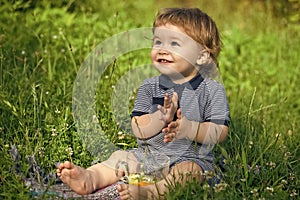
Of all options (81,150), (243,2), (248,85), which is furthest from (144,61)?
(243,2)

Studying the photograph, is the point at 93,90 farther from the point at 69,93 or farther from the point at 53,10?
the point at 53,10

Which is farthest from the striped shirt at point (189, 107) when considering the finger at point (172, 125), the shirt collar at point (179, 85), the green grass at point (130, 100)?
the finger at point (172, 125)

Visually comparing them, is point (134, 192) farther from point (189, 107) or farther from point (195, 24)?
point (195, 24)

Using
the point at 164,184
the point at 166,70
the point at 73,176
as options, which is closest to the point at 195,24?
the point at 166,70

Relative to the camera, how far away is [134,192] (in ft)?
9.98

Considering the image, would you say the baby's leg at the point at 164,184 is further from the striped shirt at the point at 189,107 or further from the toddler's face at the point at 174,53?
the toddler's face at the point at 174,53

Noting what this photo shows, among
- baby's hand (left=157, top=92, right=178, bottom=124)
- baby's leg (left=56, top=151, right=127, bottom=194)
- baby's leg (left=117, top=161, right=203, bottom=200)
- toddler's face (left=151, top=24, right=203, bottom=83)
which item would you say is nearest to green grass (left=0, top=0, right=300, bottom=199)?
baby's leg (left=117, top=161, right=203, bottom=200)

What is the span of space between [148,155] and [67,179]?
0.50 meters

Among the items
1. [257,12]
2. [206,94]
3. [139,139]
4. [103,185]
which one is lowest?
[103,185]

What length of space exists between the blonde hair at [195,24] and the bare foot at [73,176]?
3.08 feet

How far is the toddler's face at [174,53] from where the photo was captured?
11.5ft

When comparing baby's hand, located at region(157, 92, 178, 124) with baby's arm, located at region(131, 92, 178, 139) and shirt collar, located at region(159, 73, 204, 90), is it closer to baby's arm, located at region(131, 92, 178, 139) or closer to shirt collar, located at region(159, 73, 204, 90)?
baby's arm, located at region(131, 92, 178, 139)

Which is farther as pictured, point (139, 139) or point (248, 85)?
point (248, 85)

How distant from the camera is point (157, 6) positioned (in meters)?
7.83
